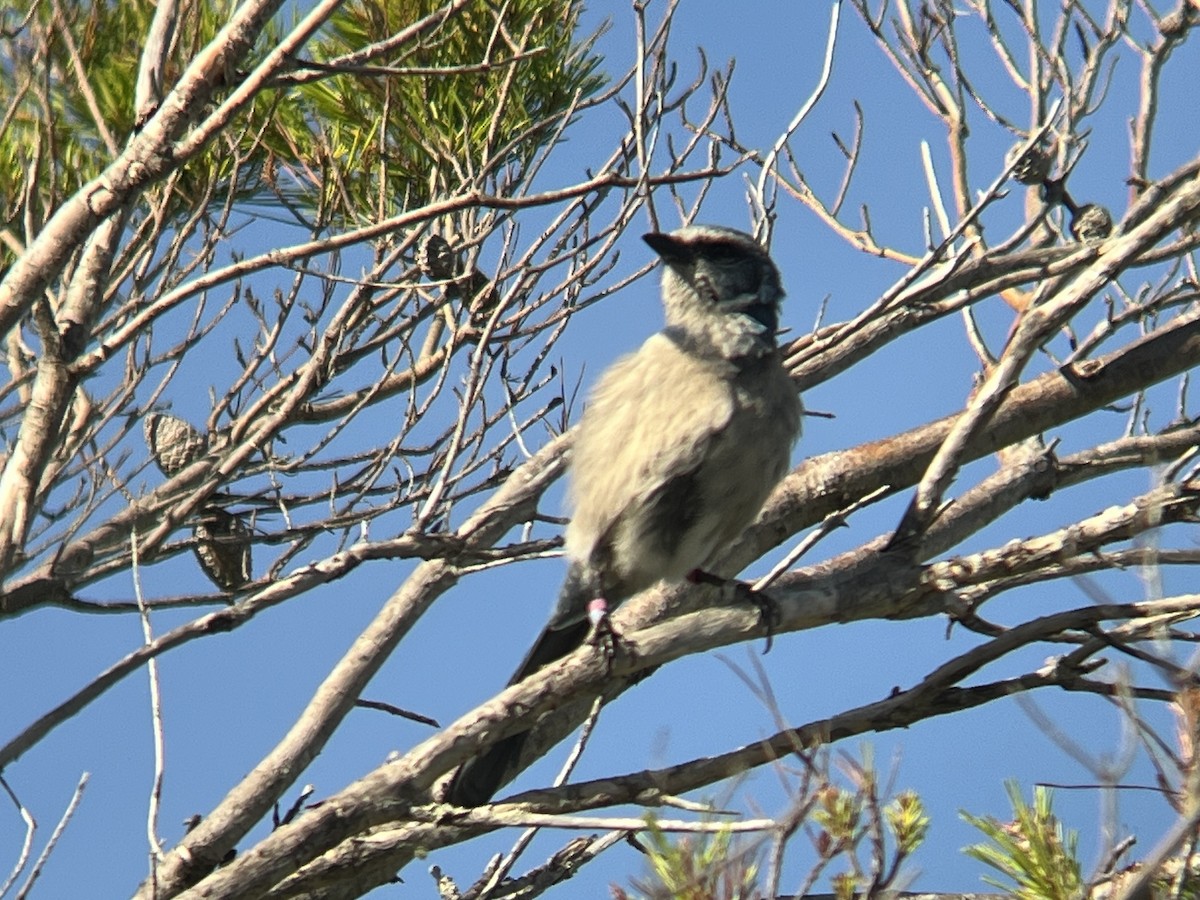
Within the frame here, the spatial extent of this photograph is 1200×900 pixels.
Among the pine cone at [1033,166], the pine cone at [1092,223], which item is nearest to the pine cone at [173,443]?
the pine cone at [1033,166]

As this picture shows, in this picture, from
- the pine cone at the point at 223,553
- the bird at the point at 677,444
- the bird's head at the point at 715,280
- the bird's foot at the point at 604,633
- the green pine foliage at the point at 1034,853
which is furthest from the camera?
the pine cone at the point at 223,553

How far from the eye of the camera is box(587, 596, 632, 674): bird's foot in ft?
9.76

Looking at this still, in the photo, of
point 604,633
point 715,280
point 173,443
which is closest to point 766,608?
point 604,633

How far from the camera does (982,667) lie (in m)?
3.05

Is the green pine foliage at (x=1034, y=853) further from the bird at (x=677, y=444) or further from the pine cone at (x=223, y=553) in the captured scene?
the pine cone at (x=223, y=553)

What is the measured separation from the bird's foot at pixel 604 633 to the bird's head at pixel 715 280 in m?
0.73

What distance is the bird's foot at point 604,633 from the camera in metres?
2.97

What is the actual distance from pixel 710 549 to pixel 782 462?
298 mm

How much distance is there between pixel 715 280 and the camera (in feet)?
12.6

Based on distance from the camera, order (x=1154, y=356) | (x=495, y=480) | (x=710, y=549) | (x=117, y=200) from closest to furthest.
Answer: (x=117, y=200)
(x=1154, y=356)
(x=710, y=549)
(x=495, y=480)

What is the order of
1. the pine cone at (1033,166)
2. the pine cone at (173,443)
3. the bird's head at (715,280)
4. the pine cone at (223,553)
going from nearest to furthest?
the pine cone at (1033,166) → the bird's head at (715,280) → the pine cone at (223,553) → the pine cone at (173,443)

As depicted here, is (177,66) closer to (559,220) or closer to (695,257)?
(559,220)

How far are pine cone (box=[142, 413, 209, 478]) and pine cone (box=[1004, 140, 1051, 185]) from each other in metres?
2.27

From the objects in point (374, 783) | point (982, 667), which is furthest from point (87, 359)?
point (982, 667)
